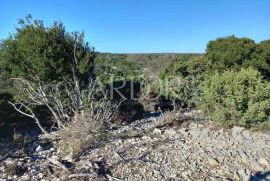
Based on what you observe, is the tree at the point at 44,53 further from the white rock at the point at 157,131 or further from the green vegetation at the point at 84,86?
the white rock at the point at 157,131

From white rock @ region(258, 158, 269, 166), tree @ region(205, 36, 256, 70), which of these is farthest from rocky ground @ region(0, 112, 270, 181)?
tree @ region(205, 36, 256, 70)

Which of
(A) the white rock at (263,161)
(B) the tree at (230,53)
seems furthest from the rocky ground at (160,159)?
(B) the tree at (230,53)

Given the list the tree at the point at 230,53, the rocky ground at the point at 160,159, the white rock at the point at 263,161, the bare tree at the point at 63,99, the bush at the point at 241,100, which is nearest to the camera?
the rocky ground at the point at 160,159

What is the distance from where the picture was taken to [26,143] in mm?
9312

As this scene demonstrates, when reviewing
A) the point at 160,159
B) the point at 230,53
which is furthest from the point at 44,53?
the point at 230,53

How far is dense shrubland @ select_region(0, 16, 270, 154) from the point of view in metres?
8.88

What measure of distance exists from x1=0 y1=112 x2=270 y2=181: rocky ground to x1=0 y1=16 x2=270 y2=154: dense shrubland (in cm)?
58

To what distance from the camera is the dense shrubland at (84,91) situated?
888 centimetres

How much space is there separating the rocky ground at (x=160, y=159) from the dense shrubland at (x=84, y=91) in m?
0.58

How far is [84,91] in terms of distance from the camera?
36.8 feet

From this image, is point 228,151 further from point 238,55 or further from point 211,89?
point 238,55

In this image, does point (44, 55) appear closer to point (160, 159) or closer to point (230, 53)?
point (160, 159)

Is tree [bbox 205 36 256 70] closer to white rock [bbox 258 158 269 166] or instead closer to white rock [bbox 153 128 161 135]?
white rock [bbox 153 128 161 135]

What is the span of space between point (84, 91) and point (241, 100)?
488cm
